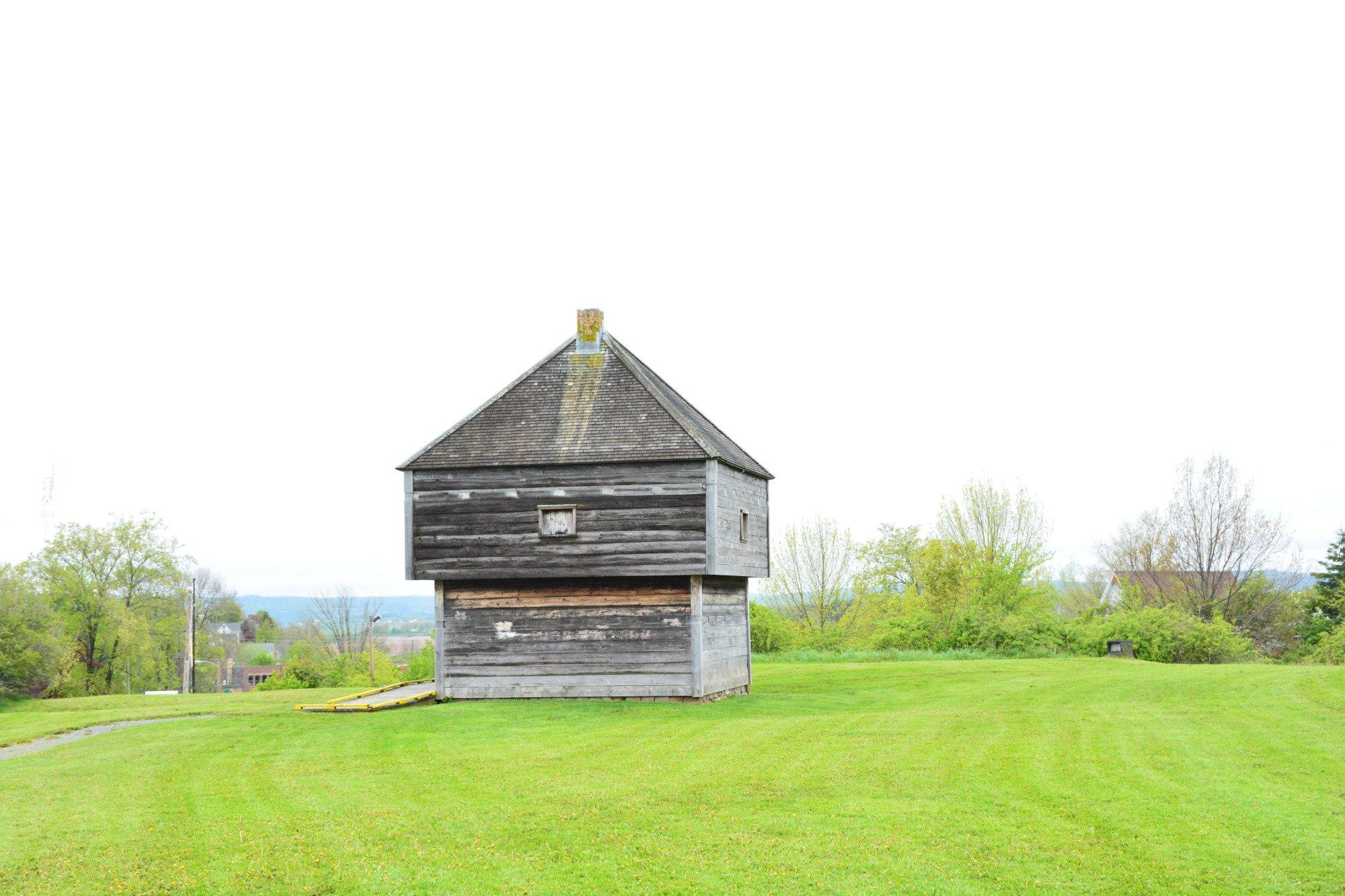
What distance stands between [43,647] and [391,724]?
52.1ft

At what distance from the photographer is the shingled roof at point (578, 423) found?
2453 cm

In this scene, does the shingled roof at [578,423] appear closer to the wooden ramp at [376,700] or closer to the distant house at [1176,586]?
the wooden ramp at [376,700]

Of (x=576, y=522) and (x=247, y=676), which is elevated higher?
(x=576, y=522)

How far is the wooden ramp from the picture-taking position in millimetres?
24453

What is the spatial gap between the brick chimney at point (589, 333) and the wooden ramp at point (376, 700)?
8.98 m

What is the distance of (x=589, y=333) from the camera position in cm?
2738

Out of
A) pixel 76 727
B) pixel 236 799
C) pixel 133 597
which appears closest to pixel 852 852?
pixel 236 799

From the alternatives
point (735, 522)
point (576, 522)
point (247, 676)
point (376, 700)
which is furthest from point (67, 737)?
point (247, 676)

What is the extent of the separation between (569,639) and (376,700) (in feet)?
15.5

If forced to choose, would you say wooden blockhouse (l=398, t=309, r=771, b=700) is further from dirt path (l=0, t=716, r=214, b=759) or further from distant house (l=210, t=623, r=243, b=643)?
distant house (l=210, t=623, r=243, b=643)

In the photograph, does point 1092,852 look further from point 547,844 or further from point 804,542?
point 804,542

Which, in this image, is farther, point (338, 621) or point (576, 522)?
point (338, 621)

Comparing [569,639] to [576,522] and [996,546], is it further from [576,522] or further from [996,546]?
[996,546]

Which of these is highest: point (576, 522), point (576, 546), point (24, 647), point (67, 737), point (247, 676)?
point (576, 522)
